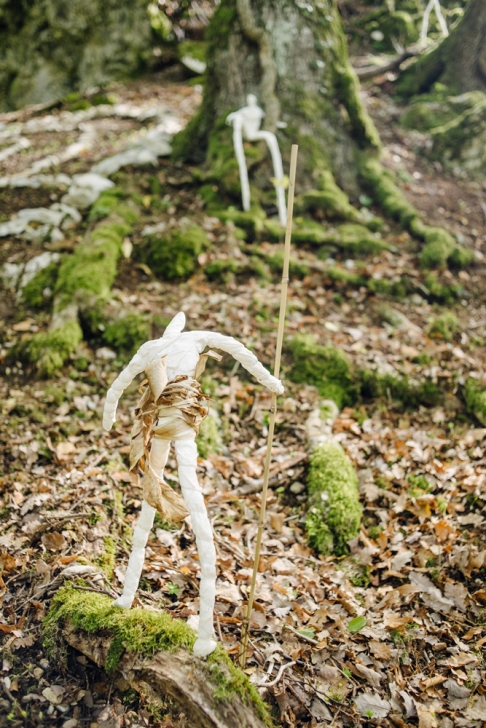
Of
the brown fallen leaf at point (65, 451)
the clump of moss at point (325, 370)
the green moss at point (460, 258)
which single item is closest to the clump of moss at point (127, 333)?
the brown fallen leaf at point (65, 451)

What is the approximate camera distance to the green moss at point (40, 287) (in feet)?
20.4

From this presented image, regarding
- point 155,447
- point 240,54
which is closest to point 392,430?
point 155,447

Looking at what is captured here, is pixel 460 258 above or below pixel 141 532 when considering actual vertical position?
below

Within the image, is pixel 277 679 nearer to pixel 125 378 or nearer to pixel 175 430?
pixel 175 430

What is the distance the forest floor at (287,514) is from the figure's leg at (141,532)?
371 millimetres

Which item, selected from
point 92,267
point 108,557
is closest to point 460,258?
point 92,267

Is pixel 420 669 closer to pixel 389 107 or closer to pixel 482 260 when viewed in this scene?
pixel 482 260

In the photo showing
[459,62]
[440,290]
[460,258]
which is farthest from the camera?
[459,62]

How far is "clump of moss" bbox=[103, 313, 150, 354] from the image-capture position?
18.6 ft

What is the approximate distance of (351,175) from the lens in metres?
A: 8.30

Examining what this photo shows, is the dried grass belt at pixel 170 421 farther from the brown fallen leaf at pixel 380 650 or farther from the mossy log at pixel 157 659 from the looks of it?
the brown fallen leaf at pixel 380 650

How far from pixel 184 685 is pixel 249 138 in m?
6.83

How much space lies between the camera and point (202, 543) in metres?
2.54

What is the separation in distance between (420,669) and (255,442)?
2433 millimetres
